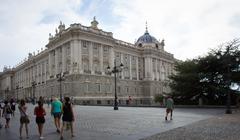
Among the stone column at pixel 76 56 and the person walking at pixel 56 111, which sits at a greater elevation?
the stone column at pixel 76 56

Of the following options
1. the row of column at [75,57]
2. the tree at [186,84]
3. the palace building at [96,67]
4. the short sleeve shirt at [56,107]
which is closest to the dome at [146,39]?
the palace building at [96,67]

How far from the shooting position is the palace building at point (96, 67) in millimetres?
61406

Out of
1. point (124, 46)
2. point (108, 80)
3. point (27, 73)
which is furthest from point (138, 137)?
point (27, 73)

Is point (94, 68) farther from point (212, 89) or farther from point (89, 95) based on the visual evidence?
point (212, 89)

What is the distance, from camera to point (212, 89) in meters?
37.4

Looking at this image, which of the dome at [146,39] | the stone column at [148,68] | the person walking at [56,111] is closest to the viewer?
the person walking at [56,111]

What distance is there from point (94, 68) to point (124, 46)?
1560cm

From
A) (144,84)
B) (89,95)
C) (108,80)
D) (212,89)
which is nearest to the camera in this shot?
(212,89)

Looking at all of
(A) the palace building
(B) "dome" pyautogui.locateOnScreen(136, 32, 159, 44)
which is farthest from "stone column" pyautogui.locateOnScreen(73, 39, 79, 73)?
(B) "dome" pyautogui.locateOnScreen(136, 32, 159, 44)

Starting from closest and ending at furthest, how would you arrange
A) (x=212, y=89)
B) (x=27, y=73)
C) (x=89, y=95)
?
(x=212, y=89) → (x=89, y=95) → (x=27, y=73)

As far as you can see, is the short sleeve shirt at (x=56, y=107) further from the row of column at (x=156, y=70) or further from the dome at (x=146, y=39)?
the dome at (x=146, y=39)

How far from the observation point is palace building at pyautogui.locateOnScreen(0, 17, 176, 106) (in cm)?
6141

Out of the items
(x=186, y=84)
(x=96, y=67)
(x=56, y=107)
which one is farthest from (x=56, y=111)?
(x=96, y=67)

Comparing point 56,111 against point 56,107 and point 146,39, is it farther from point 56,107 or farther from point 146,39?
point 146,39
